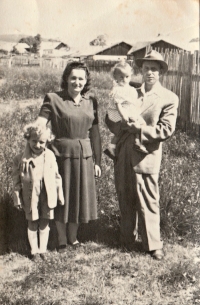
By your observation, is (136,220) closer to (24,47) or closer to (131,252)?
(131,252)

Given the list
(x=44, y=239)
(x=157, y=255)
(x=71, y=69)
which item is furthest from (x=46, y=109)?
(x=157, y=255)

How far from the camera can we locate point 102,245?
7.66ft

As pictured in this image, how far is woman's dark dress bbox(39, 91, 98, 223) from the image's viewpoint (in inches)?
84.4

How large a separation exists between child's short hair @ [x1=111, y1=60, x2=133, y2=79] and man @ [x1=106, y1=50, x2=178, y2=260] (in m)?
0.06

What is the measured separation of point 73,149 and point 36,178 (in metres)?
0.23

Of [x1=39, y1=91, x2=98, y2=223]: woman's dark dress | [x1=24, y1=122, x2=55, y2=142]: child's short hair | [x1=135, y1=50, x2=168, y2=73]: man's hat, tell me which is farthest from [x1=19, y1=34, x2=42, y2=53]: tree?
[x1=135, y1=50, x2=168, y2=73]: man's hat

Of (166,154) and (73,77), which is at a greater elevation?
(73,77)

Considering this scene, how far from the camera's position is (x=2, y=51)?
214cm

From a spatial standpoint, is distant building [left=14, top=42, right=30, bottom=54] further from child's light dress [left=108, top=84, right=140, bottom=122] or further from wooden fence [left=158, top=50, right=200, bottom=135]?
wooden fence [left=158, top=50, right=200, bottom=135]

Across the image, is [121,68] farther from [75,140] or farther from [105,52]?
[75,140]

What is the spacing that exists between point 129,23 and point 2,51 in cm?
65

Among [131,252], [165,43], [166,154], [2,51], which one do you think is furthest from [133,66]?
[131,252]

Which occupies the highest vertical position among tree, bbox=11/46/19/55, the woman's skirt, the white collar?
tree, bbox=11/46/19/55

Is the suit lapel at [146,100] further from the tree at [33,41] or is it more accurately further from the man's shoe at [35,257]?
the man's shoe at [35,257]
